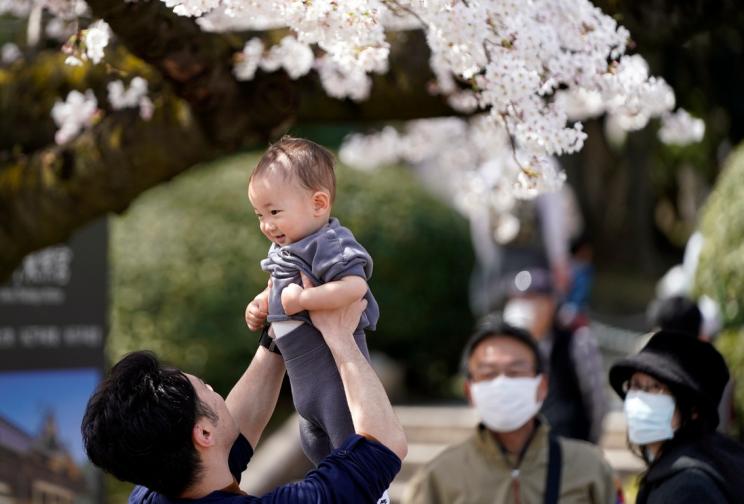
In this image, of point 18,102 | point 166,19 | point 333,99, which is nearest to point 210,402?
point 166,19

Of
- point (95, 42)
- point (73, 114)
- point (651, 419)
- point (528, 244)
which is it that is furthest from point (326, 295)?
point (528, 244)

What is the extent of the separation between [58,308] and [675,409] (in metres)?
3.87

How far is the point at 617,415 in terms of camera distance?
9.13 metres

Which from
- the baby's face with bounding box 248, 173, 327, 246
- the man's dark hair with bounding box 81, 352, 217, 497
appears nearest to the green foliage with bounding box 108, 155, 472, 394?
the man's dark hair with bounding box 81, 352, 217, 497

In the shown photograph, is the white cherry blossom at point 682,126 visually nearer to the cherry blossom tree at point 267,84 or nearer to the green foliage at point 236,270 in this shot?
the cherry blossom tree at point 267,84

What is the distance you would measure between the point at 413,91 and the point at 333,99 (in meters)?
0.36

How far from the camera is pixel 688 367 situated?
3.70 m

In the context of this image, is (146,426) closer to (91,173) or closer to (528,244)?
(91,173)

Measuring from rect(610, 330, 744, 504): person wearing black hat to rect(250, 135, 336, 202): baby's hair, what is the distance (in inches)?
57.3

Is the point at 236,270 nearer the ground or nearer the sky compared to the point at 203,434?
nearer the ground

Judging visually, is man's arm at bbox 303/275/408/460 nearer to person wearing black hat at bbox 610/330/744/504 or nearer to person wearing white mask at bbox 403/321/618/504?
person wearing black hat at bbox 610/330/744/504

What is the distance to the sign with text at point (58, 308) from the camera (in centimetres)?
645

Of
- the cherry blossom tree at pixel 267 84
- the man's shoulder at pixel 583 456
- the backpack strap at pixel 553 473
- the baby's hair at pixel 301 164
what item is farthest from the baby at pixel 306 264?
the man's shoulder at pixel 583 456

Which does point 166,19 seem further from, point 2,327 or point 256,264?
point 256,264
